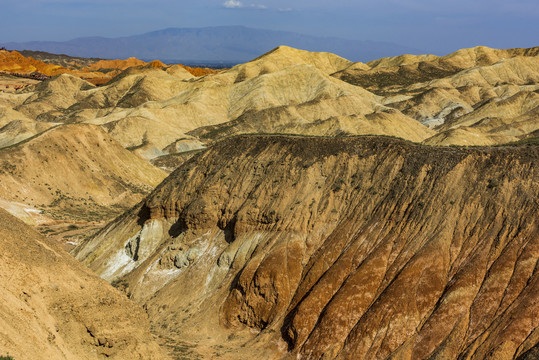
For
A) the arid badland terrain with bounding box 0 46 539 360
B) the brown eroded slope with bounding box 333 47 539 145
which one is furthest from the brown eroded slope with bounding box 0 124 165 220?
the brown eroded slope with bounding box 333 47 539 145

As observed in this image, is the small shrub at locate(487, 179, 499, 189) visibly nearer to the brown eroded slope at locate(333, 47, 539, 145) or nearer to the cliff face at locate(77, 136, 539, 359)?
the cliff face at locate(77, 136, 539, 359)

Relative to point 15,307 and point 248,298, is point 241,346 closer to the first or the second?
point 248,298

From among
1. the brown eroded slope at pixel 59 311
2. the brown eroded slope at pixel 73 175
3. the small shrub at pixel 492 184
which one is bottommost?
the brown eroded slope at pixel 73 175

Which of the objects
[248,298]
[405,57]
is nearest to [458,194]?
[248,298]

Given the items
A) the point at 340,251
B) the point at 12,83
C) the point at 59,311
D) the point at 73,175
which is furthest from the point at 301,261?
the point at 12,83

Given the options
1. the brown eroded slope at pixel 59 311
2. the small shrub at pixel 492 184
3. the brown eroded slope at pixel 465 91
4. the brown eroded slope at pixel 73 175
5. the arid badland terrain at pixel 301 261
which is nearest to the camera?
the brown eroded slope at pixel 59 311

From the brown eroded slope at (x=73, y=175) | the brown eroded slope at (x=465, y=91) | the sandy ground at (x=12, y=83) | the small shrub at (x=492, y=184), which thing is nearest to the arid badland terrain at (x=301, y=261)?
the small shrub at (x=492, y=184)

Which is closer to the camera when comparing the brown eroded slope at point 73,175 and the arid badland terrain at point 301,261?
the arid badland terrain at point 301,261

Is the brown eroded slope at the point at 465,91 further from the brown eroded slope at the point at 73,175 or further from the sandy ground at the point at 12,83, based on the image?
the sandy ground at the point at 12,83
